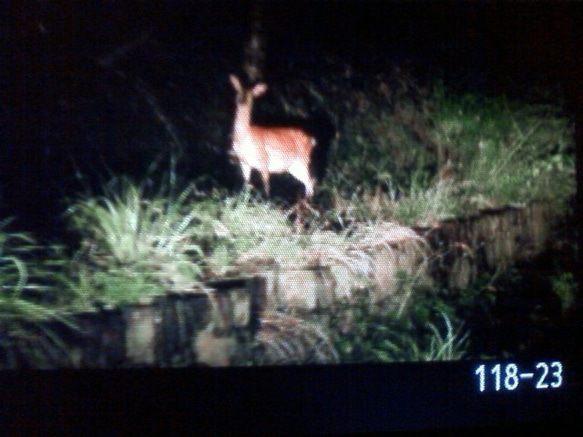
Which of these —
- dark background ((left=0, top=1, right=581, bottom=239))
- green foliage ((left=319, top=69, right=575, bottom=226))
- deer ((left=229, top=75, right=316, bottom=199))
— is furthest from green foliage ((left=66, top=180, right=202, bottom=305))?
green foliage ((left=319, top=69, right=575, bottom=226))

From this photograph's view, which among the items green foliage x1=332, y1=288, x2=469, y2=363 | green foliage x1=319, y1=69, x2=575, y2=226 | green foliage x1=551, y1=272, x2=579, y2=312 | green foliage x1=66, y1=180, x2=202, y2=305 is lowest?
green foliage x1=332, y1=288, x2=469, y2=363

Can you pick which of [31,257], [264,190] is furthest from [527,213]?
[31,257]

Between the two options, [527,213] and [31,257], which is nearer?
[31,257]

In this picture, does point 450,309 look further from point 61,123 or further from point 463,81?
point 61,123

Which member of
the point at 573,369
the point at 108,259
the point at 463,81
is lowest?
the point at 573,369

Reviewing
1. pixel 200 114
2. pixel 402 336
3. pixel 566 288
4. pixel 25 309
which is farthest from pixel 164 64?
pixel 566 288

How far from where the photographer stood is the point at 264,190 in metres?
2.46

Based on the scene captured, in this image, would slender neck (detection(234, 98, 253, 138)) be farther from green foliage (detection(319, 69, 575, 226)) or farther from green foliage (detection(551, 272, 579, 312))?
green foliage (detection(551, 272, 579, 312))

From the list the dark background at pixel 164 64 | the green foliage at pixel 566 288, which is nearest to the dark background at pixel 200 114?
the dark background at pixel 164 64

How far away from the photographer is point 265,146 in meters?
2.49

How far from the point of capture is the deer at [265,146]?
246 centimetres

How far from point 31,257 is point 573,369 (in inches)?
62.8

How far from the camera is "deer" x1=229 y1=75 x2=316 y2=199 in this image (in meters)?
2.46

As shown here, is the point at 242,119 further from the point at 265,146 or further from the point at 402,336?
the point at 402,336
